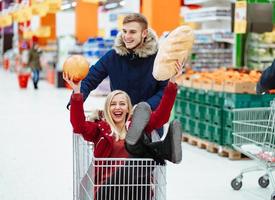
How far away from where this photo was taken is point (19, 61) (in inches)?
1131

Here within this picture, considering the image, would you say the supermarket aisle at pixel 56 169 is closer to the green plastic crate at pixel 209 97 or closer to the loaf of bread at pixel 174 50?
the green plastic crate at pixel 209 97

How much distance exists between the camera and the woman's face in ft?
11.6

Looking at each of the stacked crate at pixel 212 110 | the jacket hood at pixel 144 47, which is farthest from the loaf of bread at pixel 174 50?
the stacked crate at pixel 212 110

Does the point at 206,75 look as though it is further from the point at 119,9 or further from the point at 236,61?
the point at 119,9

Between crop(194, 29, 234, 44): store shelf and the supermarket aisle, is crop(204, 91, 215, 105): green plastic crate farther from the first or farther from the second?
crop(194, 29, 234, 44): store shelf

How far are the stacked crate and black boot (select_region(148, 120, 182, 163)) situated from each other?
14.3ft

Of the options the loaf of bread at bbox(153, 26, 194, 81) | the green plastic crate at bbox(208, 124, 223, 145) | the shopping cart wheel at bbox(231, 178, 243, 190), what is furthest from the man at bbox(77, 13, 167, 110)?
the green plastic crate at bbox(208, 124, 223, 145)

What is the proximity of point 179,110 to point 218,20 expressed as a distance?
860 cm

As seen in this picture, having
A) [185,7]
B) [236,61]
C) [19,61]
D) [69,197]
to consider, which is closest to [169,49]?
[69,197]

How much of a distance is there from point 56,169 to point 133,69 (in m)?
2.96

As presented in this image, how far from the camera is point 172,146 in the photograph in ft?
10.4

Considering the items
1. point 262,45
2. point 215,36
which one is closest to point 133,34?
point 262,45

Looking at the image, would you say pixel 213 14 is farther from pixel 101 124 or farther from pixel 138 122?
pixel 138 122

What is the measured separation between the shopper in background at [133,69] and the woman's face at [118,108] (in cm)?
39
